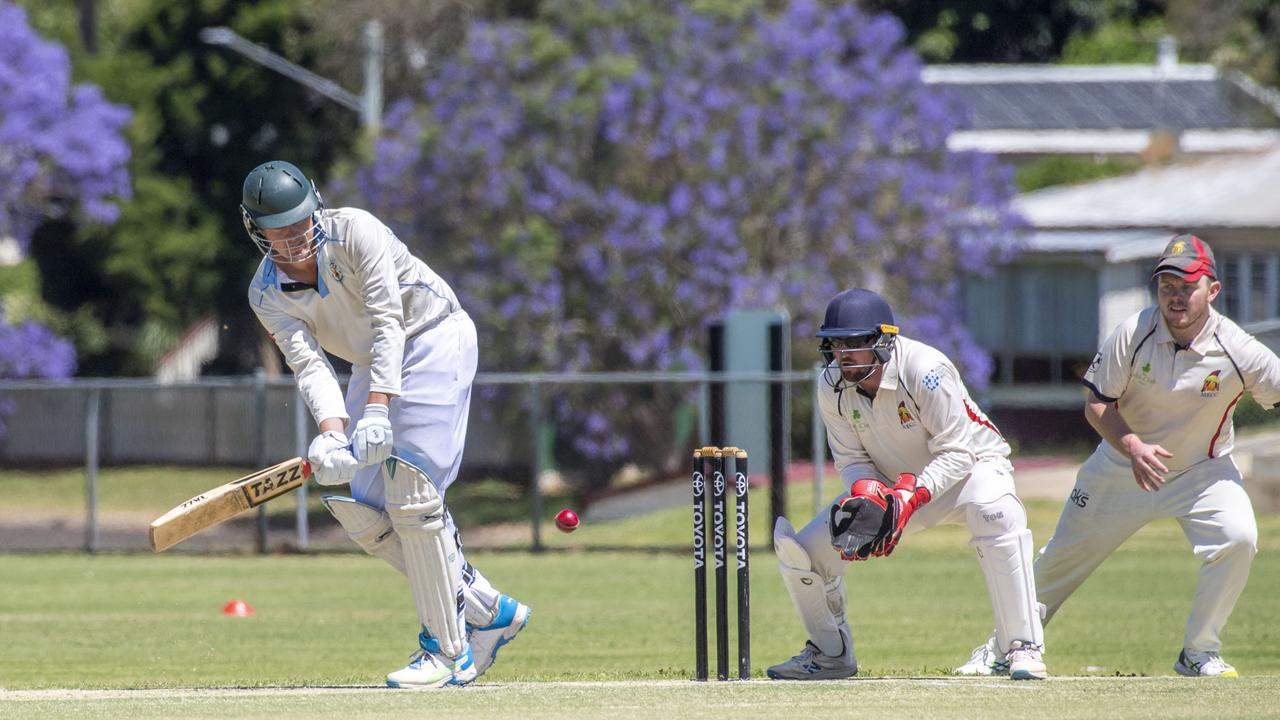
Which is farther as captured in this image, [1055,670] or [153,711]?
[1055,670]

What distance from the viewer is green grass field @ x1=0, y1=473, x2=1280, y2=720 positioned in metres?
7.40

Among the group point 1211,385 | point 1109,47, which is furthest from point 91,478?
point 1109,47

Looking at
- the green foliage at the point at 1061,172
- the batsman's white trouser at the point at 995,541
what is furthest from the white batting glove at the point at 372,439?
the green foliage at the point at 1061,172

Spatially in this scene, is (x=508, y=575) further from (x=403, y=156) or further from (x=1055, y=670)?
(x=403, y=156)

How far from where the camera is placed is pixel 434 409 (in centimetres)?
797

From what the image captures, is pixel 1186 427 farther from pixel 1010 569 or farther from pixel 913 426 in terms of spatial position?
pixel 913 426

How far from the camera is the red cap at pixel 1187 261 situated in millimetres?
8367

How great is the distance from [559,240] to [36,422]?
8.14 meters

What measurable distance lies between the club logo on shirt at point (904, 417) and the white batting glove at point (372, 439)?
2.20 m

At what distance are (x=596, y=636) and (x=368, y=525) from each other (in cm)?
377

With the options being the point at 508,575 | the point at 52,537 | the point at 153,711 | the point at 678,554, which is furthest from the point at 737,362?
the point at 153,711

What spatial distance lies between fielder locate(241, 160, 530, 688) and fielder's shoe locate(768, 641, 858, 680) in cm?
133

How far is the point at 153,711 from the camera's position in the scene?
24.1ft

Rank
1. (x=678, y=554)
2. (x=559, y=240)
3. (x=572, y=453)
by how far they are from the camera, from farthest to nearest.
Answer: (x=572, y=453) < (x=559, y=240) < (x=678, y=554)
